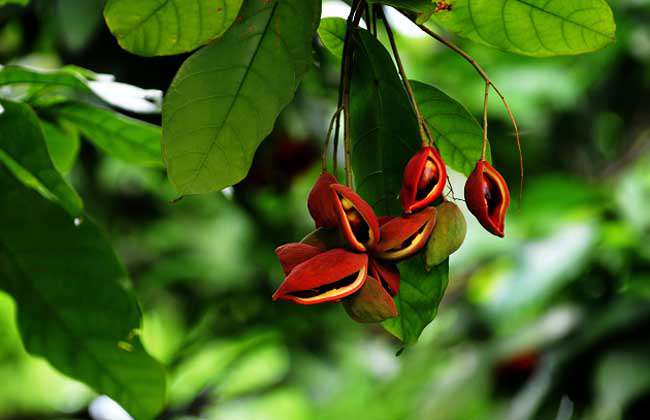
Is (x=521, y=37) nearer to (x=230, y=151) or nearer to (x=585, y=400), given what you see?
(x=230, y=151)

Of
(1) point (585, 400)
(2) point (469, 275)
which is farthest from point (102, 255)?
(2) point (469, 275)

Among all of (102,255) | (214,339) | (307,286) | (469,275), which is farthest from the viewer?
(469,275)

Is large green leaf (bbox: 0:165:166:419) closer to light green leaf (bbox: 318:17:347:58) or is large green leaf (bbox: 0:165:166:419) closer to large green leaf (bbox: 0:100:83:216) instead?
large green leaf (bbox: 0:100:83:216)

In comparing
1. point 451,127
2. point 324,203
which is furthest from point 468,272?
point 324,203

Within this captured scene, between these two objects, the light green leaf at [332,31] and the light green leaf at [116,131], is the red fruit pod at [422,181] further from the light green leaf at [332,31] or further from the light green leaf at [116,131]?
the light green leaf at [116,131]

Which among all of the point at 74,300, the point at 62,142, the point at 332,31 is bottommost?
the point at 74,300

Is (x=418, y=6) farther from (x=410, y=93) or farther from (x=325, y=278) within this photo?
(x=325, y=278)

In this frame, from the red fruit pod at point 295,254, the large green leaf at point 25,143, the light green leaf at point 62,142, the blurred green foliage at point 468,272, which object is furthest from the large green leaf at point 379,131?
the blurred green foliage at point 468,272
